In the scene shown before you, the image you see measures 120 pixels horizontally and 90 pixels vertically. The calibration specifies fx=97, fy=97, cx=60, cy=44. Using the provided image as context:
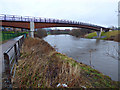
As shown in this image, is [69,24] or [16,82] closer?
[16,82]

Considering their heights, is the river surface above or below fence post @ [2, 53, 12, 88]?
below

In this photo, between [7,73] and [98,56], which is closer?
[7,73]

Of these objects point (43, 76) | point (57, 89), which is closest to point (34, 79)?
point (43, 76)

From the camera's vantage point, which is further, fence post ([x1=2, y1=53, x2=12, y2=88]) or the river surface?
the river surface

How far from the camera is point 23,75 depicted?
541 centimetres

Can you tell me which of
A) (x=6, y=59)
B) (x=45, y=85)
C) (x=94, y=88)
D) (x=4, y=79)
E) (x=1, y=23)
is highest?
(x=1, y=23)

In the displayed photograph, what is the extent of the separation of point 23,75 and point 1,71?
1.15 m

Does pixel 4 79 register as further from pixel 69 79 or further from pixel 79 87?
pixel 79 87

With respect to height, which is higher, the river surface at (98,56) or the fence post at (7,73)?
the fence post at (7,73)

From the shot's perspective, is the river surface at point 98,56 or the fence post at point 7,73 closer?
the fence post at point 7,73

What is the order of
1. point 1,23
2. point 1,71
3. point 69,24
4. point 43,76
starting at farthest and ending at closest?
point 69,24, point 1,23, point 43,76, point 1,71

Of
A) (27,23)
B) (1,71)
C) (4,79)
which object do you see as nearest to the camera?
(4,79)

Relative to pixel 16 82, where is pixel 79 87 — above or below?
below

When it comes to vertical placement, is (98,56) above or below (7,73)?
below
